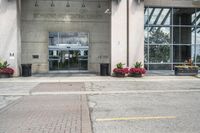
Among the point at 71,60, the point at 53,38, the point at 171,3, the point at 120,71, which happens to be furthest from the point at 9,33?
the point at 171,3

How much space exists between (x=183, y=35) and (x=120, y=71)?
8932mm

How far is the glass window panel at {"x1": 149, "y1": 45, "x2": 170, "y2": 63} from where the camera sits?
27.8 metres

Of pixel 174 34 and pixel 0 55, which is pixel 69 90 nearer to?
pixel 0 55

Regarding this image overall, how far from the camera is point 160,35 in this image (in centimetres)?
2789

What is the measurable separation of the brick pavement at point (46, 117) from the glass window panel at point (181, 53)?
18.2 m

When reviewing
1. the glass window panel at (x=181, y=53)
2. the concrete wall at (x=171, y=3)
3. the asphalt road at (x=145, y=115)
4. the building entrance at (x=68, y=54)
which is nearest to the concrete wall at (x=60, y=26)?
the building entrance at (x=68, y=54)

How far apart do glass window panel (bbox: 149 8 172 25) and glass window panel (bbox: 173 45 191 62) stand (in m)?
2.55

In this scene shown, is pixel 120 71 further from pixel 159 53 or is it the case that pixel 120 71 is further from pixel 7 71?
pixel 7 71

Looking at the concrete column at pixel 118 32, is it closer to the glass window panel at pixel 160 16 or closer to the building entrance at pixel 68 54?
the glass window panel at pixel 160 16

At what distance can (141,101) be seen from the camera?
11.9m

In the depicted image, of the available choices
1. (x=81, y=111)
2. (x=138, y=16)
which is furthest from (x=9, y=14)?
(x=81, y=111)

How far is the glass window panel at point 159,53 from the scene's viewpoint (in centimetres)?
2777

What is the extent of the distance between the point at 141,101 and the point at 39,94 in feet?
17.4

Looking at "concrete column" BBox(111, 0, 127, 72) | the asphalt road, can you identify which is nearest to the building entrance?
"concrete column" BBox(111, 0, 127, 72)
